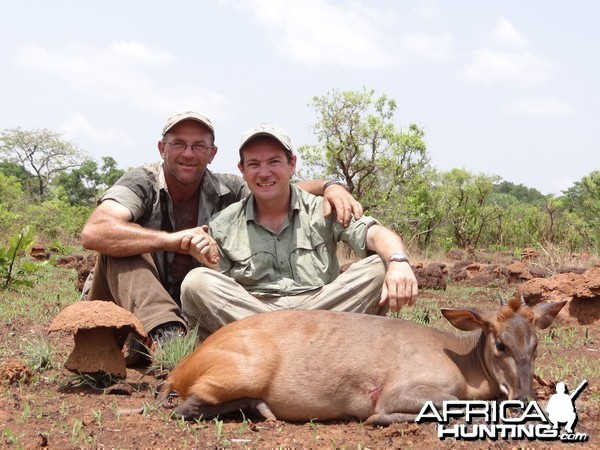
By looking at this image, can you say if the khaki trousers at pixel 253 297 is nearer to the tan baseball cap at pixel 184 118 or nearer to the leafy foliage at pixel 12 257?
the tan baseball cap at pixel 184 118

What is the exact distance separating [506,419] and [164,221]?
153 inches

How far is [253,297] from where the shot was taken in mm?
5703

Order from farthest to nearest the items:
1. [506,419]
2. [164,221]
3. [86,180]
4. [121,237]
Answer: [86,180] → [164,221] → [121,237] → [506,419]

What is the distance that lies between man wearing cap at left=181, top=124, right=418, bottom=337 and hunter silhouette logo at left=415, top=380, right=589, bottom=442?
145 cm

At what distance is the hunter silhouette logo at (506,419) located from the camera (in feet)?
13.0

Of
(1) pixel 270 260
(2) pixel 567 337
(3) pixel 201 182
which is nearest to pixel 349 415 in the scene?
(1) pixel 270 260

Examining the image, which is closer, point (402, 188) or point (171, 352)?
point (171, 352)

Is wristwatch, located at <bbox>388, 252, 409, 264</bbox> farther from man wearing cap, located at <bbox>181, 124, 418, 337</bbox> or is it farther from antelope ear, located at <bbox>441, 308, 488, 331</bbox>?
antelope ear, located at <bbox>441, 308, 488, 331</bbox>

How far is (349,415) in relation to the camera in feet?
14.8

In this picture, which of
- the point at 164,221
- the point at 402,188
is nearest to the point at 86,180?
the point at 402,188

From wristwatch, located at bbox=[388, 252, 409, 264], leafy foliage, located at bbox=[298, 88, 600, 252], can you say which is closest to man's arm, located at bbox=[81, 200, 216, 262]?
wristwatch, located at bbox=[388, 252, 409, 264]

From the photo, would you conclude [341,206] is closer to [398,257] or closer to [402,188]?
[398,257]

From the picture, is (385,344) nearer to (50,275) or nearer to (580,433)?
(580,433)

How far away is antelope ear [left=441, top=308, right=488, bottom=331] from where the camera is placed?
4652 millimetres
